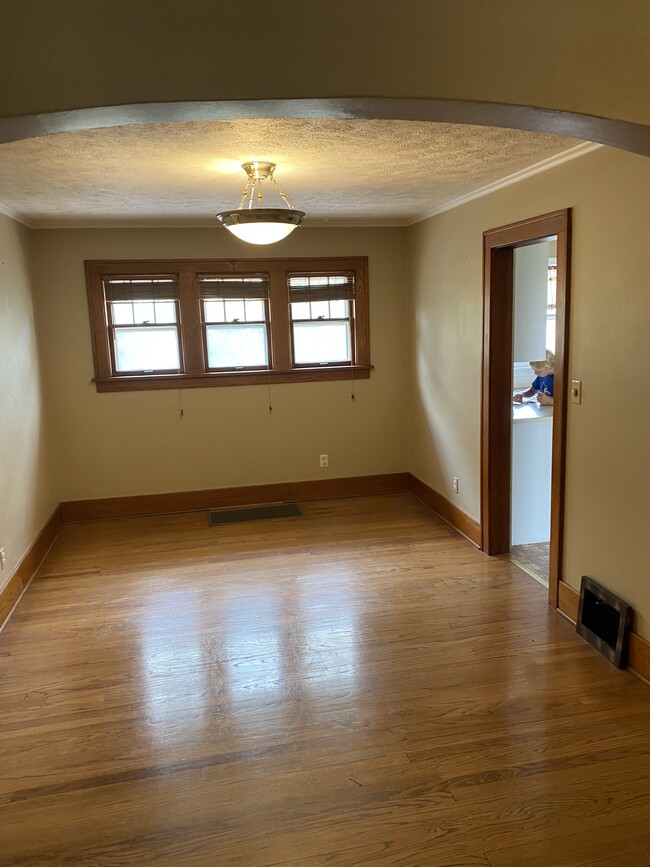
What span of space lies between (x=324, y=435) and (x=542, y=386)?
1892 mm

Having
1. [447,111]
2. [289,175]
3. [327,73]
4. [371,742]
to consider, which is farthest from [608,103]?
[371,742]

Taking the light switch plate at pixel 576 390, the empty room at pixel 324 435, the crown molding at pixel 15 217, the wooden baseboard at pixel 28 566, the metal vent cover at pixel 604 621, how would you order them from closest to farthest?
the empty room at pixel 324 435 → the metal vent cover at pixel 604 621 → the light switch plate at pixel 576 390 → the wooden baseboard at pixel 28 566 → the crown molding at pixel 15 217

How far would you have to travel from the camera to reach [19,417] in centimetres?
414

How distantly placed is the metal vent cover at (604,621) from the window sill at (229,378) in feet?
9.55

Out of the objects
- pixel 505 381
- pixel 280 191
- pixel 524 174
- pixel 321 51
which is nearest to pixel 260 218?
pixel 280 191

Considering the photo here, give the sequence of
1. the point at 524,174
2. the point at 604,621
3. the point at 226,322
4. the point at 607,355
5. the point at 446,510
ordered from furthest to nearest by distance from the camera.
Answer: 1. the point at 226,322
2. the point at 446,510
3. the point at 524,174
4. the point at 604,621
5. the point at 607,355

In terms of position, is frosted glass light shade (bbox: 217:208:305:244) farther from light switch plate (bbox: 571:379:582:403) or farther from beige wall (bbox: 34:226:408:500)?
beige wall (bbox: 34:226:408:500)

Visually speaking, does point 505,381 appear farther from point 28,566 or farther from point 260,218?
point 28,566

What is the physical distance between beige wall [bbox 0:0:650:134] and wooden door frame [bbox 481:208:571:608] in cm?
156

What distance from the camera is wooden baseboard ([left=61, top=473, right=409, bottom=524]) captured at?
5.26 m

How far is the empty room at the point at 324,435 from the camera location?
1.60 metres

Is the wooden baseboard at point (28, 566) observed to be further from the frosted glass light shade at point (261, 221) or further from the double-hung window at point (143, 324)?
the frosted glass light shade at point (261, 221)

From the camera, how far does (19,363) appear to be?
4.25 m

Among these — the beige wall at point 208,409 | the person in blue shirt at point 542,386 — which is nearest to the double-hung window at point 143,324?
the beige wall at point 208,409
